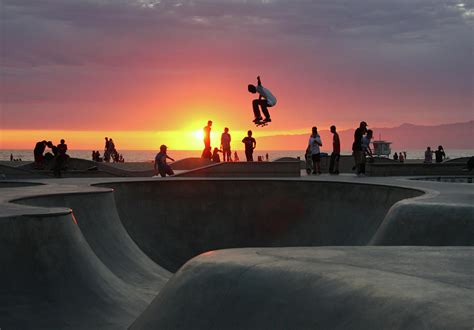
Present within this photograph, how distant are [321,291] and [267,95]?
21.2 m

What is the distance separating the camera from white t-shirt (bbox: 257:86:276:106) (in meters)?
25.0

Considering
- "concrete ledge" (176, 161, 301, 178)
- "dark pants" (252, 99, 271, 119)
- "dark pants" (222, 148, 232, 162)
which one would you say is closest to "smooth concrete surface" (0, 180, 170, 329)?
"concrete ledge" (176, 161, 301, 178)

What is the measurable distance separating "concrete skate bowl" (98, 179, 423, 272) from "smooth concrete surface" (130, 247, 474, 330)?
38.4 ft

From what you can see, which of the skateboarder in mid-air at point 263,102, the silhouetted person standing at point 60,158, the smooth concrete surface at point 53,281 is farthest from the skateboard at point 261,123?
the smooth concrete surface at point 53,281

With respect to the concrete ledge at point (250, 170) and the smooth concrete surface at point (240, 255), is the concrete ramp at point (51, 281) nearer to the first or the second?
the smooth concrete surface at point (240, 255)

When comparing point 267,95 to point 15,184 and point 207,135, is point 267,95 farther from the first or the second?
point 15,184

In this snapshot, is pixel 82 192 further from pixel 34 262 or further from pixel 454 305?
pixel 454 305

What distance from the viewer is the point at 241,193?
63.1 ft

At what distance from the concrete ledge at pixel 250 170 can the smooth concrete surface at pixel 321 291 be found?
1880 cm

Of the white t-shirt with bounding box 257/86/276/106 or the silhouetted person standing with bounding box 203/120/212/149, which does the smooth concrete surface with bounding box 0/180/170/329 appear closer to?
the white t-shirt with bounding box 257/86/276/106

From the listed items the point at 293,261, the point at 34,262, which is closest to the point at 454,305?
the point at 293,261

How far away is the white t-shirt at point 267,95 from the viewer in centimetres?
2502

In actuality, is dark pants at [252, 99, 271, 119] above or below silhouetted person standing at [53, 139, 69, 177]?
above

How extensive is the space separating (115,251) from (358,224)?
606 centimetres
